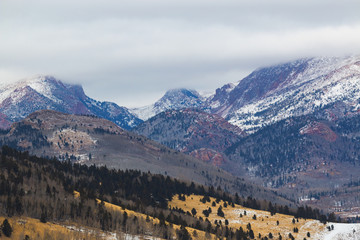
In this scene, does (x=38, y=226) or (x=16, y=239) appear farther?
(x=38, y=226)

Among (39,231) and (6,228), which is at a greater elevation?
(6,228)

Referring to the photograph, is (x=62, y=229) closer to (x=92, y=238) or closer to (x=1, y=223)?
(x=92, y=238)

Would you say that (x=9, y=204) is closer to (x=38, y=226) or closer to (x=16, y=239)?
(x=38, y=226)

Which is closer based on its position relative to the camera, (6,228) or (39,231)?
(6,228)

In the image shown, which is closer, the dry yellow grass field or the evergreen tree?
the evergreen tree

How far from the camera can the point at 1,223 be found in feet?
591

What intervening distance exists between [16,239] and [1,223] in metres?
9.92

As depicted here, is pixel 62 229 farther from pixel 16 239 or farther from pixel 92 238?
pixel 16 239

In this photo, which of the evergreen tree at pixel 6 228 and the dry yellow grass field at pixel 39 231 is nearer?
the evergreen tree at pixel 6 228

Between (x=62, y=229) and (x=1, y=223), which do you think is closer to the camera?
(x=1, y=223)

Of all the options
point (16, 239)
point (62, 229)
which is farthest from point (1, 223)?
point (62, 229)

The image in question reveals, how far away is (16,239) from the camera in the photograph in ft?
569

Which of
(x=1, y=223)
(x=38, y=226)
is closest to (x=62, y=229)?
(x=38, y=226)

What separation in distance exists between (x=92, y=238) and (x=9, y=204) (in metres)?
30.4
